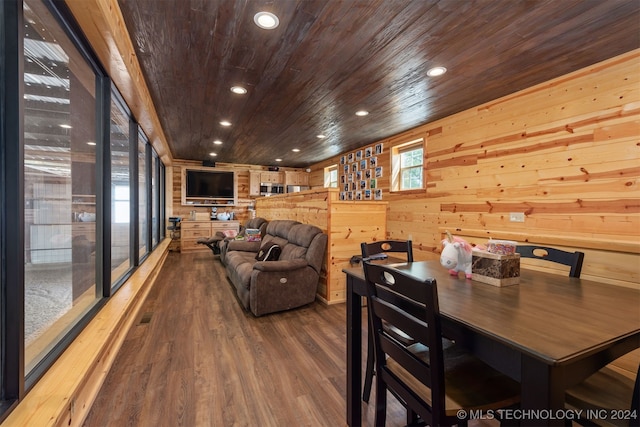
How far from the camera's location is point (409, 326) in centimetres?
103

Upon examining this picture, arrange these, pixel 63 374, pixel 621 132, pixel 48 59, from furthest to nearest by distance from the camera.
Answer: pixel 621 132 < pixel 48 59 < pixel 63 374

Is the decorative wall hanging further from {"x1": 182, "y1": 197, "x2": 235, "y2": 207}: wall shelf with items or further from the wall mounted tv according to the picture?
{"x1": 182, "y1": 197, "x2": 235, "y2": 207}: wall shelf with items

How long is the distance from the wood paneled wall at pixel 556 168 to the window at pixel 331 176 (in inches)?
124

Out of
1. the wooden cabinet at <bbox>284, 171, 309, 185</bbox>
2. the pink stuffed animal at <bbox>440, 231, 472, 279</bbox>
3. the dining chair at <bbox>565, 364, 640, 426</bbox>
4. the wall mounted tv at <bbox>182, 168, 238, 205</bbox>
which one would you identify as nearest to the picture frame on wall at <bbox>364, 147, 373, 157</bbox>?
the wooden cabinet at <bbox>284, 171, 309, 185</bbox>

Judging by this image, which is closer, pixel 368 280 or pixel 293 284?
pixel 368 280

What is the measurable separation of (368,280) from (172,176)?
750cm

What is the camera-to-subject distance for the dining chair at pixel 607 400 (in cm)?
90

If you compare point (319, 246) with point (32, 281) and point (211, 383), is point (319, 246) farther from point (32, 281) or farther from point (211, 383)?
point (32, 281)

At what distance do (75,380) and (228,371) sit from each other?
3.21 feet

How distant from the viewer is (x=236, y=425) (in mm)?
1541

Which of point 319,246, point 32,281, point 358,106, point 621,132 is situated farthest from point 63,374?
point 621,132

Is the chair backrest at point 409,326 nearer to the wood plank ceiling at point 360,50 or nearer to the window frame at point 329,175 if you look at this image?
the wood plank ceiling at point 360,50

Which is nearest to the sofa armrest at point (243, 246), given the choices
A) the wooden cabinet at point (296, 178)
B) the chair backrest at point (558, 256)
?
the wooden cabinet at point (296, 178)

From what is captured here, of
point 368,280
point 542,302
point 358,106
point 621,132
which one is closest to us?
point 542,302
